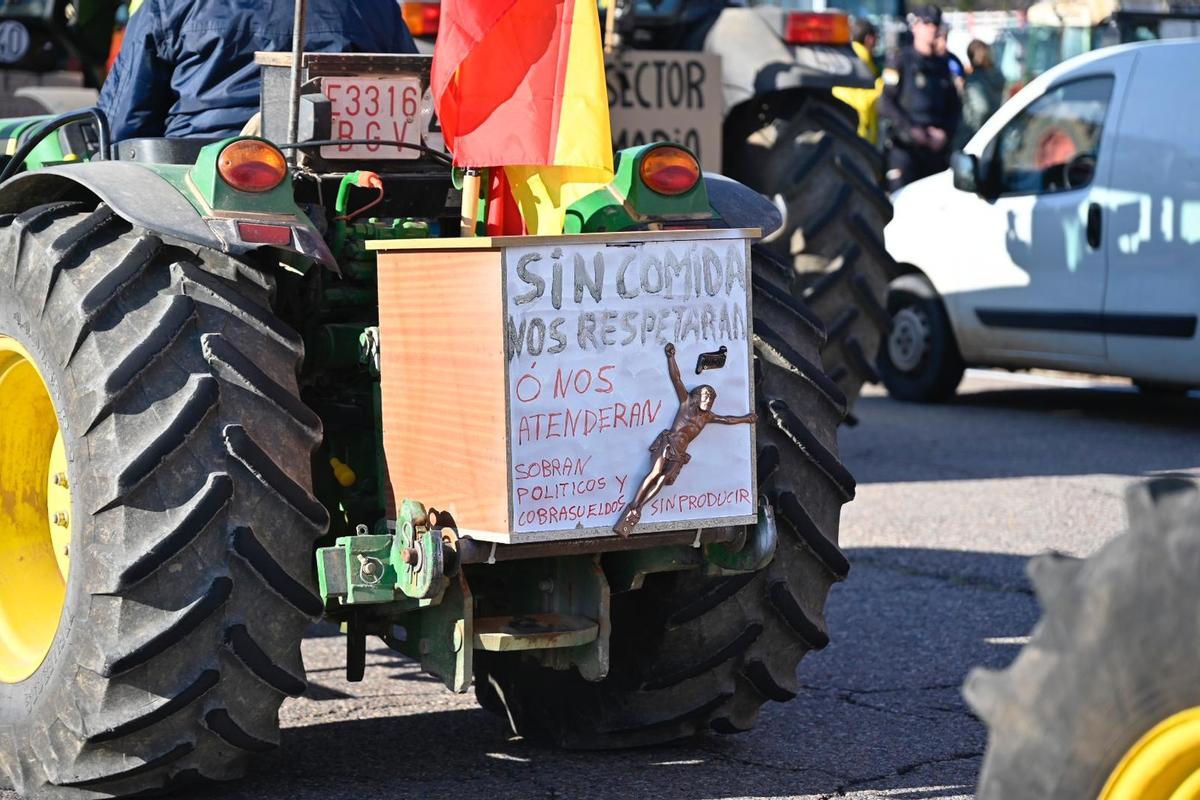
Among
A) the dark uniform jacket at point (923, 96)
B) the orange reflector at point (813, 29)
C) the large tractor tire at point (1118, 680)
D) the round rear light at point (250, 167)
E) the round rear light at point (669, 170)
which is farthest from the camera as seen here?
the dark uniform jacket at point (923, 96)

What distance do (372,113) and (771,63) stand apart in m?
4.06

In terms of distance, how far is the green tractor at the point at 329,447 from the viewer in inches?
150

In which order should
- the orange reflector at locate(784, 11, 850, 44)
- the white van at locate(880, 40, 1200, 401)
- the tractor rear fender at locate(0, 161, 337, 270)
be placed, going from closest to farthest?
the tractor rear fender at locate(0, 161, 337, 270) < the orange reflector at locate(784, 11, 850, 44) < the white van at locate(880, 40, 1200, 401)

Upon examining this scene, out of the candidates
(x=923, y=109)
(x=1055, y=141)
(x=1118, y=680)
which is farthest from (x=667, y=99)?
(x=923, y=109)

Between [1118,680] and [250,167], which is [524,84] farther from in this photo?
[1118,680]

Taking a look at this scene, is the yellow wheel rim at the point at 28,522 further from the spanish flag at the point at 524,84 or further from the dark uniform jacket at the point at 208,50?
the spanish flag at the point at 524,84

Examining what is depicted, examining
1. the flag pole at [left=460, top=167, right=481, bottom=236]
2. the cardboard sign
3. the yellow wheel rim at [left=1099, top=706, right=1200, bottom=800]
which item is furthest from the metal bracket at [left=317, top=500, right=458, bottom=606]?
the cardboard sign

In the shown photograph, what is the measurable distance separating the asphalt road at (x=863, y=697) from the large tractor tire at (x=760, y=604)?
135 mm

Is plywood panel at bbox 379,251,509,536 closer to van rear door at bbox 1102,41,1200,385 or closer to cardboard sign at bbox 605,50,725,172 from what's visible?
cardboard sign at bbox 605,50,725,172

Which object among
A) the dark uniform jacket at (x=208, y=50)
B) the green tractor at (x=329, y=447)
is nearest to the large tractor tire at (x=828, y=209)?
the dark uniform jacket at (x=208, y=50)

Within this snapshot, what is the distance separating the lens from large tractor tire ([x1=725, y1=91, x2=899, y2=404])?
841 centimetres

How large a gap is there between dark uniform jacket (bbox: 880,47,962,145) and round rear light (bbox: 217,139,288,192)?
35.7 feet

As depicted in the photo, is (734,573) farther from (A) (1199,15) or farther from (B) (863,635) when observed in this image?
(A) (1199,15)

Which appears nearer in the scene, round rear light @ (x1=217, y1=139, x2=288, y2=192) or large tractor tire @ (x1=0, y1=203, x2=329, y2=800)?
large tractor tire @ (x1=0, y1=203, x2=329, y2=800)
